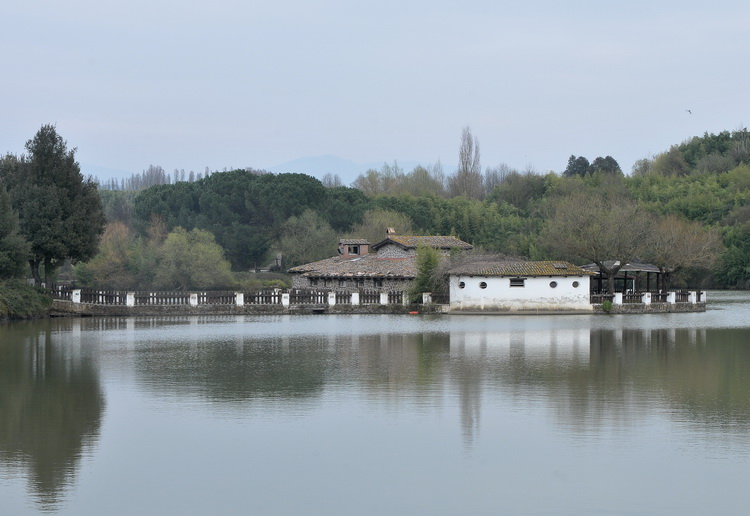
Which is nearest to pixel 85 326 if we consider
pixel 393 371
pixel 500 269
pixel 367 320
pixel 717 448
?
pixel 367 320

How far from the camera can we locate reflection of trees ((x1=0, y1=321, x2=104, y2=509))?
1628 cm

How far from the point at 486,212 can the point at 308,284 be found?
127 ft

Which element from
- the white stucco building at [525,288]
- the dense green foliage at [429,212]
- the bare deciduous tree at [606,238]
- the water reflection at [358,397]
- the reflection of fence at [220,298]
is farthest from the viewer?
the dense green foliage at [429,212]

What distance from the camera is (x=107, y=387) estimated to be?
2498cm

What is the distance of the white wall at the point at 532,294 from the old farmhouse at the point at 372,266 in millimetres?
6697

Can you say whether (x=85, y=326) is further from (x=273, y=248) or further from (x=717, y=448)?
(x=273, y=248)

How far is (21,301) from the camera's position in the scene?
49.0m

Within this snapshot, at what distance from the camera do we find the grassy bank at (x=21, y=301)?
48.1 m

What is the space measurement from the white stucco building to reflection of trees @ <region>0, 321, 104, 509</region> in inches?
Result: 933

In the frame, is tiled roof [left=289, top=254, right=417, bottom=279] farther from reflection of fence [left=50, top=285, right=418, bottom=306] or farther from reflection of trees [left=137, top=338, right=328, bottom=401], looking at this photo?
reflection of trees [left=137, top=338, right=328, bottom=401]

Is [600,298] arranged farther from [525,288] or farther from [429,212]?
[429,212]

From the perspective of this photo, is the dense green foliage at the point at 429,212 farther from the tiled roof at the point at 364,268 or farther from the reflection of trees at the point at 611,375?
the reflection of trees at the point at 611,375

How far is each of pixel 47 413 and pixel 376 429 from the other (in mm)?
6668

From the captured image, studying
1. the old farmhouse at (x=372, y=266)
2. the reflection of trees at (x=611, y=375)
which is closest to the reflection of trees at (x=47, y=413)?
the reflection of trees at (x=611, y=375)
